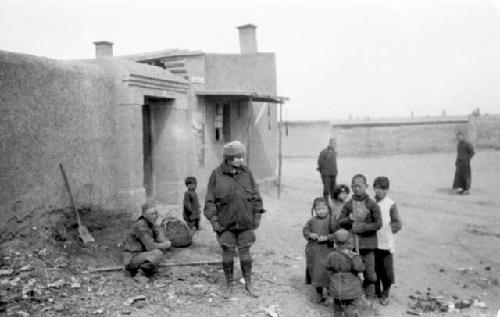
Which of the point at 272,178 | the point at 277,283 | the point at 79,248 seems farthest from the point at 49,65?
the point at 272,178

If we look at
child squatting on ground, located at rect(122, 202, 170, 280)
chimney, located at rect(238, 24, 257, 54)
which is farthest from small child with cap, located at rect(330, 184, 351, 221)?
chimney, located at rect(238, 24, 257, 54)

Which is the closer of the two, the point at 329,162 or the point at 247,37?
the point at 329,162

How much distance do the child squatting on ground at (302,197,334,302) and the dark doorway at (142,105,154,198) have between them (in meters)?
5.35

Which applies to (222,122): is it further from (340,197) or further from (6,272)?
(6,272)

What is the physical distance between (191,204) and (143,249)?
2.08 metres

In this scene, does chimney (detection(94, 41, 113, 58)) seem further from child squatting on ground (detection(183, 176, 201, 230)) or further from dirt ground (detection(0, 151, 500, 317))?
child squatting on ground (detection(183, 176, 201, 230))

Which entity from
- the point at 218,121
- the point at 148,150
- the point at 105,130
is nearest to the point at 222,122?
the point at 218,121

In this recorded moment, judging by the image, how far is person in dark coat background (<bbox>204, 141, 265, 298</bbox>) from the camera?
5.27 m

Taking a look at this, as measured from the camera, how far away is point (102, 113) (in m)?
7.74

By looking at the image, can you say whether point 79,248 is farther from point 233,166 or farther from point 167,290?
point 233,166

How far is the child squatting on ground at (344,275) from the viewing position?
4.65 metres

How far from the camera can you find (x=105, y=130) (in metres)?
7.77

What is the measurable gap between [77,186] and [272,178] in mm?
8507

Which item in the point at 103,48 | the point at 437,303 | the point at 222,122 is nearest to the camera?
the point at 437,303
